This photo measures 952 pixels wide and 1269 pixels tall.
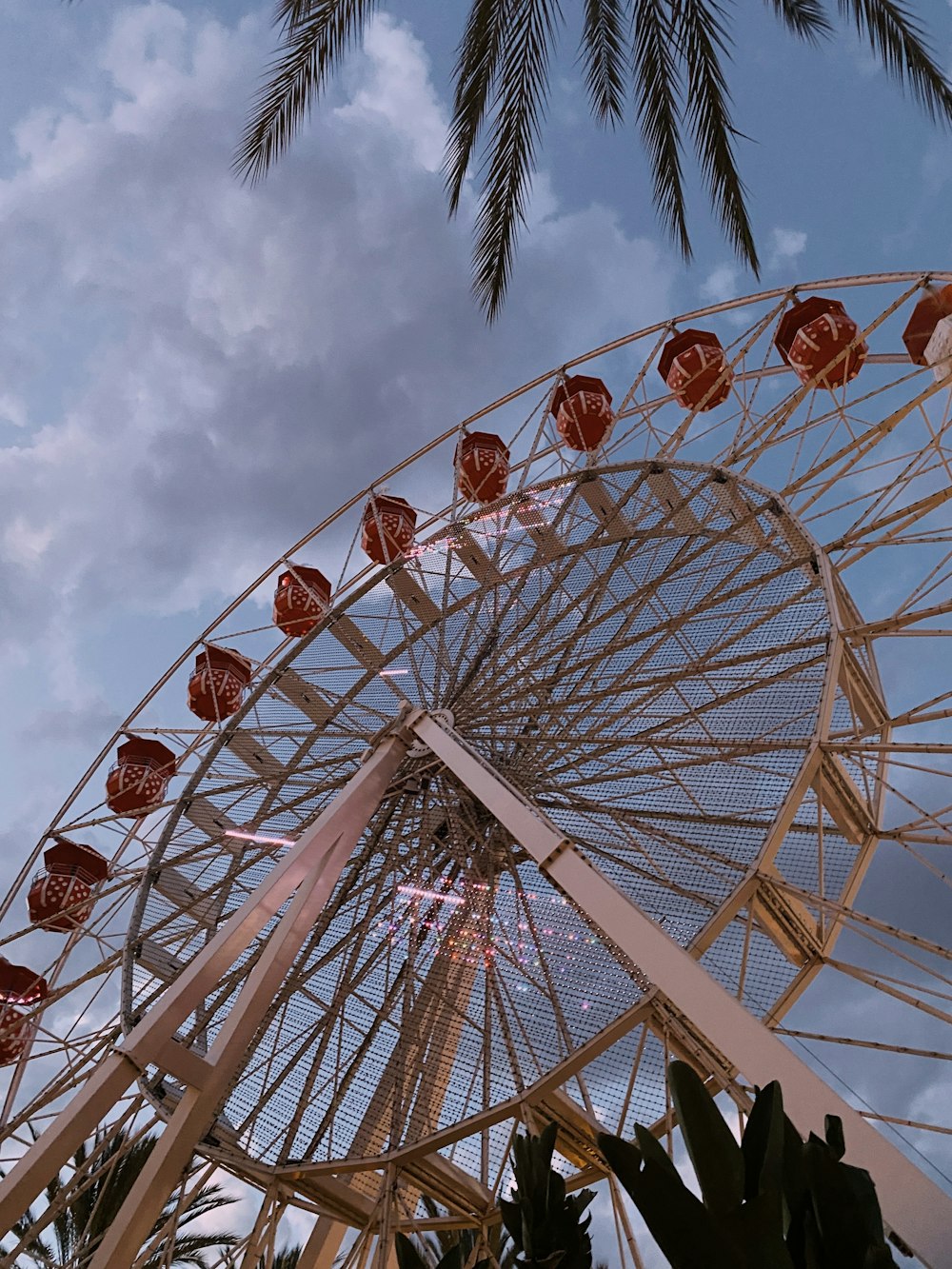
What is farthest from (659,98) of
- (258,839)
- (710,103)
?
(258,839)

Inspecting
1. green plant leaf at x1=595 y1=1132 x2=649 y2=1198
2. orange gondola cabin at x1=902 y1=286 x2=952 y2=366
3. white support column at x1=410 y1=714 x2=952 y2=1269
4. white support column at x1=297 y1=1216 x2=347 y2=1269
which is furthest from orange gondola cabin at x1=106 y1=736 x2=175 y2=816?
green plant leaf at x1=595 y1=1132 x2=649 y2=1198

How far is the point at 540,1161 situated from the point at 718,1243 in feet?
3.53

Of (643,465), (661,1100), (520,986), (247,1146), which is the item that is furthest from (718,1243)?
(643,465)

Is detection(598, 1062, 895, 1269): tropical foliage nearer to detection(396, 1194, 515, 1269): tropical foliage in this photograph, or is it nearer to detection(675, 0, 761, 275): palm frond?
detection(396, 1194, 515, 1269): tropical foliage

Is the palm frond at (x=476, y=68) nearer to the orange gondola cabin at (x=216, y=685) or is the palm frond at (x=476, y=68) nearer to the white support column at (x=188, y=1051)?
the white support column at (x=188, y=1051)

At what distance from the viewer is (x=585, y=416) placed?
1672 cm

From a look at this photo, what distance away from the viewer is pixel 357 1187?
11922 millimetres

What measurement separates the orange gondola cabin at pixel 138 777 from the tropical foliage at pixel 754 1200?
53.2 ft

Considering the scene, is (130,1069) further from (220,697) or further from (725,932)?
(220,697)

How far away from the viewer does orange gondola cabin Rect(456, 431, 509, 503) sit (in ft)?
56.7

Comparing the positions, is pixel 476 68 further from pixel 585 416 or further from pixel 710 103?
pixel 585 416

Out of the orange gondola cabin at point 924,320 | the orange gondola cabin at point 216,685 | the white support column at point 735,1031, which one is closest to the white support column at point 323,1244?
the white support column at point 735,1031

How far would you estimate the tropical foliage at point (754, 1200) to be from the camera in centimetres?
320

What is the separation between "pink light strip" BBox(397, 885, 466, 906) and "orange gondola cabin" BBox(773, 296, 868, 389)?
809cm
